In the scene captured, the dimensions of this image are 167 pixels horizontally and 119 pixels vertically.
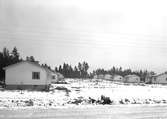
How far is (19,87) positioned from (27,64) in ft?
12.2

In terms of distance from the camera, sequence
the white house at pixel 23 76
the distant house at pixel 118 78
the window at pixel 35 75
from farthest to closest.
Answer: the distant house at pixel 118 78 < the window at pixel 35 75 < the white house at pixel 23 76

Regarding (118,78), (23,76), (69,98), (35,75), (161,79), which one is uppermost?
(35,75)

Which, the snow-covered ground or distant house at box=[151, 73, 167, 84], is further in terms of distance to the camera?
distant house at box=[151, 73, 167, 84]

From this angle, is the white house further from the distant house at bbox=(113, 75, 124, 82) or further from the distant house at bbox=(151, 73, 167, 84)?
the distant house at bbox=(113, 75, 124, 82)

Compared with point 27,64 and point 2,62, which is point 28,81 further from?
point 2,62

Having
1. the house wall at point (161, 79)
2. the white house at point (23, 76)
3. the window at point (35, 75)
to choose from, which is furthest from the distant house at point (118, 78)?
the white house at point (23, 76)

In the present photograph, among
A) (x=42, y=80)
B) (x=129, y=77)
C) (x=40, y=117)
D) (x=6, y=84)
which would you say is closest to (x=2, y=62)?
(x=6, y=84)

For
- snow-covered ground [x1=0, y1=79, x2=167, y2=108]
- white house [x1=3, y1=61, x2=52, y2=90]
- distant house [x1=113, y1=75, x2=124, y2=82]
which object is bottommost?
distant house [x1=113, y1=75, x2=124, y2=82]

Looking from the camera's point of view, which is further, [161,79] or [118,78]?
[118,78]

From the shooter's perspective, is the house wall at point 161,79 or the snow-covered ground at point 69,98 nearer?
the snow-covered ground at point 69,98

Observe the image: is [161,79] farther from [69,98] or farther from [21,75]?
[69,98]

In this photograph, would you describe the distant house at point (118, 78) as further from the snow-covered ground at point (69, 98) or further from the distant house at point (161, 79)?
the snow-covered ground at point (69, 98)

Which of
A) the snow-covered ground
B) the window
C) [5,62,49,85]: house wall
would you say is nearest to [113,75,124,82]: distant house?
the window

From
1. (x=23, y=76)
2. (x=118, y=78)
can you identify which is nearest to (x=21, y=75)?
(x=23, y=76)
